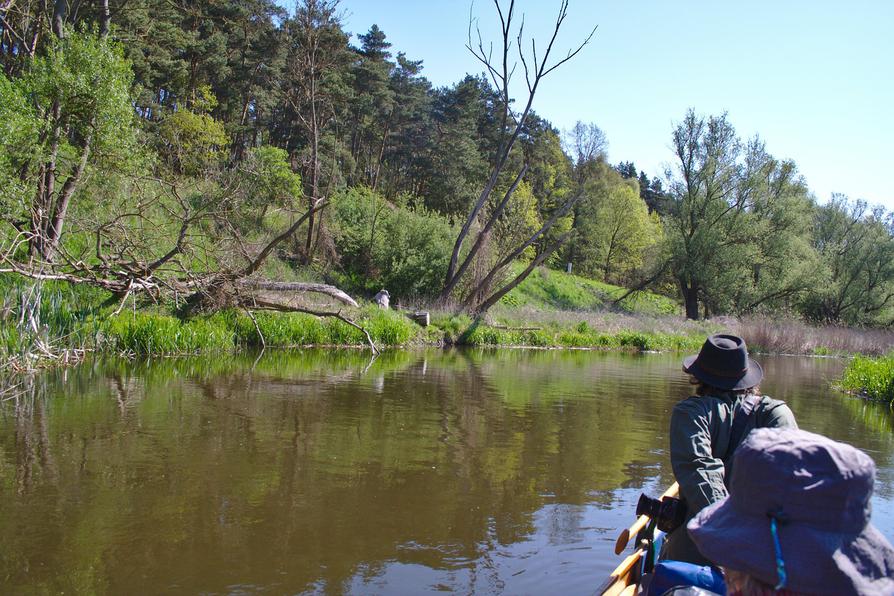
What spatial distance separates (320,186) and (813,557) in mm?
36033

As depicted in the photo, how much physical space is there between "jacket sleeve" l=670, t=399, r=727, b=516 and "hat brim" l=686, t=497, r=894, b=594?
194 centimetres

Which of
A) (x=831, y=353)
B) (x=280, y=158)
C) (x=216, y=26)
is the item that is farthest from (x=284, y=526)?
(x=216, y=26)

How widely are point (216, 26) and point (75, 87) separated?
22.2m

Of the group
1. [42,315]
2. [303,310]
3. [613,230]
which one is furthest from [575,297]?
[42,315]

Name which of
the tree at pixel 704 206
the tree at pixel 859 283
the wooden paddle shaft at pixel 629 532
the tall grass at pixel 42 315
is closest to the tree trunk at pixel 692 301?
the tree at pixel 704 206

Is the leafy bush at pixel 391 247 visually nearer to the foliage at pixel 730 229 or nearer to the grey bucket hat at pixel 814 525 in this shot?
the foliage at pixel 730 229

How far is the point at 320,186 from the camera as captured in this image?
119 feet

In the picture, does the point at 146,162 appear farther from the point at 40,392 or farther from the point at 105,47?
the point at 40,392

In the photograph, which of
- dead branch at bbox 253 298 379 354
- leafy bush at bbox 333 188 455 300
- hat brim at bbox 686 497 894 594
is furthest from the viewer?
leafy bush at bbox 333 188 455 300

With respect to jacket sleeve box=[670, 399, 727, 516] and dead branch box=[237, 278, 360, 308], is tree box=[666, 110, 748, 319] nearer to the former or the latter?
dead branch box=[237, 278, 360, 308]

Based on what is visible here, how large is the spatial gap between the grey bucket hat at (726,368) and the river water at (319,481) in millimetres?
2167

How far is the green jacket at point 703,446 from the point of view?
3453 mm

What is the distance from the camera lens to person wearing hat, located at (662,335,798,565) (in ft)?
11.4

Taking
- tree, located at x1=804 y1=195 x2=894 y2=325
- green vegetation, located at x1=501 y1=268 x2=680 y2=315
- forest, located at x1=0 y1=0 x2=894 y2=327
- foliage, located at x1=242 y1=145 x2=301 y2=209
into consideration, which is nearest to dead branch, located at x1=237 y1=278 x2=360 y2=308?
forest, located at x1=0 y1=0 x2=894 y2=327
